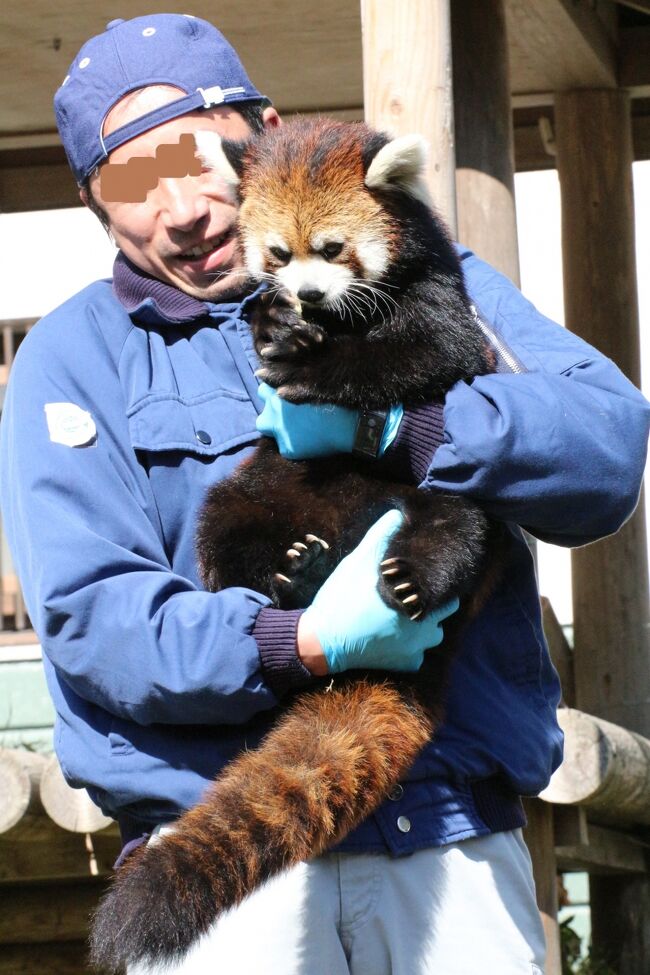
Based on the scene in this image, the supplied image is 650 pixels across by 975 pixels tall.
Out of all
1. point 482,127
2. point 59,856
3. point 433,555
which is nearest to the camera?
point 433,555

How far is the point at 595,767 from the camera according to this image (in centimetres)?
458

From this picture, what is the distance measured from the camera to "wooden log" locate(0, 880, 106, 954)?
5551 mm

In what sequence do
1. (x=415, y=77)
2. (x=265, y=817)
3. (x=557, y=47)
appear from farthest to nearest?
(x=557, y=47) < (x=415, y=77) < (x=265, y=817)

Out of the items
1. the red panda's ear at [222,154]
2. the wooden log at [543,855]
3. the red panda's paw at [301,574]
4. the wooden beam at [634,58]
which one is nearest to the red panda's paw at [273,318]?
the red panda's ear at [222,154]

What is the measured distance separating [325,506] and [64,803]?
7.02ft

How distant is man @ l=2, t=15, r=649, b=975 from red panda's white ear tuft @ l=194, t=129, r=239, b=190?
322 mm

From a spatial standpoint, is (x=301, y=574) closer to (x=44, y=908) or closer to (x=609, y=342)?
(x=44, y=908)

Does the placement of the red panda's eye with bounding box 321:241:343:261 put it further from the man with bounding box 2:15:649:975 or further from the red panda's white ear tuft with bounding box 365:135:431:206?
the man with bounding box 2:15:649:975

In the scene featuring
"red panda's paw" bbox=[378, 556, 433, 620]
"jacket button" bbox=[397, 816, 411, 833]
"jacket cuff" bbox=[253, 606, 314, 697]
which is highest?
"red panda's paw" bbox=[378, 556, 433, 620]

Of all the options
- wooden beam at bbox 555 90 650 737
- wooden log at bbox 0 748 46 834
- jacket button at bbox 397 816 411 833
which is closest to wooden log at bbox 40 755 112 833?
wooden log at bbox 0 748 46 834

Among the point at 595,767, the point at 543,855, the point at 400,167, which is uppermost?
the point at 400,167

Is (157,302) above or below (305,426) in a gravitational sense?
above

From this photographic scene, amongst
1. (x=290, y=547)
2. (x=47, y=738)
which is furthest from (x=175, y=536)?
(x=47, y=738)

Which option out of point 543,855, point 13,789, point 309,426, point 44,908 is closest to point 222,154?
point 309,426
